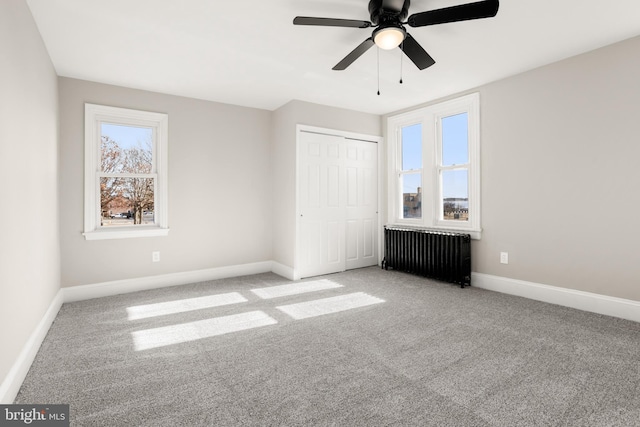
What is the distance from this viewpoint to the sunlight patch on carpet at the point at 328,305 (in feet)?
10.7

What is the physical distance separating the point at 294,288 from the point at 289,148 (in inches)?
79.5

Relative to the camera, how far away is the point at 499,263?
3965 mm

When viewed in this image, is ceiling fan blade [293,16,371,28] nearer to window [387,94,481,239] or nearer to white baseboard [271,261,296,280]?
window [387,94,481,239]

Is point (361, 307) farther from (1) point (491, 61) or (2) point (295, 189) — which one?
(1) point (491, 61)

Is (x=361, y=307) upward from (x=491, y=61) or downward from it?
downward

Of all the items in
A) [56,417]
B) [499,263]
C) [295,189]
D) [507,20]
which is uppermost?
[507,20]

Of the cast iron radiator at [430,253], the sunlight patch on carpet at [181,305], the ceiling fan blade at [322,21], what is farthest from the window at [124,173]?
the cast iron radiator at [430,253]

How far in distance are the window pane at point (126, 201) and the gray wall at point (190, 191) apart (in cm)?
26

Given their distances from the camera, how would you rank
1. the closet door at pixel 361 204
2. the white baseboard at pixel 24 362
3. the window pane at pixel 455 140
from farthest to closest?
the closet door at pixel 361 204 → the window pane at pixel 455 140 → the white baseboard at pixel 24 362

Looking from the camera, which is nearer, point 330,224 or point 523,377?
point 523,377

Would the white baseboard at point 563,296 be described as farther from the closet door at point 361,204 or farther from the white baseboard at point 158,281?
the white baseboard at point 158,281

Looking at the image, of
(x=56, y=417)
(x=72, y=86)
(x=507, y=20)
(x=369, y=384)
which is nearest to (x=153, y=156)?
(x=72, y=86)

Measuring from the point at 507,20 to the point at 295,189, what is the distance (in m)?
3.01

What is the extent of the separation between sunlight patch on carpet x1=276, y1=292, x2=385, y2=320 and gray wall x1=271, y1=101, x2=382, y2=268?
1.16 m
